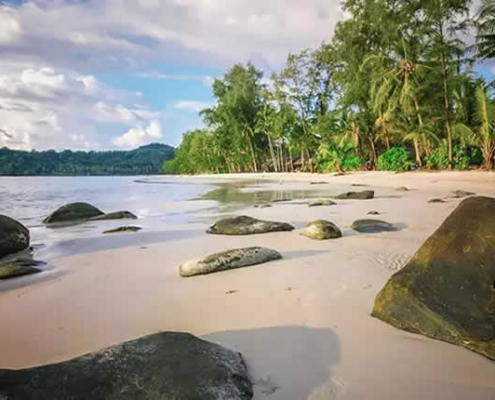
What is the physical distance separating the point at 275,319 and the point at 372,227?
11.2 feet

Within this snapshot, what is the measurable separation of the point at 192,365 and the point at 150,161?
154 meters

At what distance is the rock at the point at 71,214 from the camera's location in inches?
325

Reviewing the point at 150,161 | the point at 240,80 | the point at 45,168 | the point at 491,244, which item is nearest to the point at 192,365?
the point at 491,244

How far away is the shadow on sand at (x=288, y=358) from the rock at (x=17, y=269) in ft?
8.41

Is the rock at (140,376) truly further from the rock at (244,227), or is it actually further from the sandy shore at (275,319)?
the rock at (244,227)

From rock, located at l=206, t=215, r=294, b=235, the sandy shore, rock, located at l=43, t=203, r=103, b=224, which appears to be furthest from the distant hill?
the sandy shore

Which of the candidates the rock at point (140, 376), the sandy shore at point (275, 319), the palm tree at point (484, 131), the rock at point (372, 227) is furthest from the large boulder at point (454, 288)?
the palm tree at point (484, 131)

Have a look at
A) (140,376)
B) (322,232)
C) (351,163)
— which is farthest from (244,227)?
(351,163)

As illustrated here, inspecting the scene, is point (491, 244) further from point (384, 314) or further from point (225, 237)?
point (225, 237)

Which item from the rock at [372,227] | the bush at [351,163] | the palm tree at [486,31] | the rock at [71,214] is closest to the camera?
the rock at [372,227]

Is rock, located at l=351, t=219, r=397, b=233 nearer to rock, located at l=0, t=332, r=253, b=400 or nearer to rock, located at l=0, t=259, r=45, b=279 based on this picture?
rock, located at l=0, t=332, r=253, b=400

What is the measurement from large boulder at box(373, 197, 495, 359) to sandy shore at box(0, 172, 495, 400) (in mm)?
93

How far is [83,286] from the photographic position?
3223mm

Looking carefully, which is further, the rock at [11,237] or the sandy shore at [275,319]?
the rock at [11,237]
